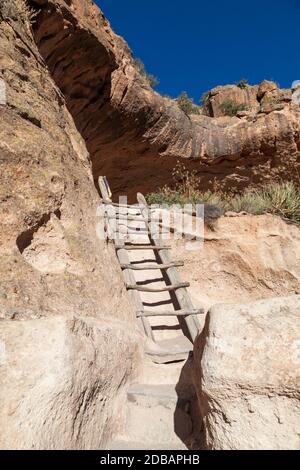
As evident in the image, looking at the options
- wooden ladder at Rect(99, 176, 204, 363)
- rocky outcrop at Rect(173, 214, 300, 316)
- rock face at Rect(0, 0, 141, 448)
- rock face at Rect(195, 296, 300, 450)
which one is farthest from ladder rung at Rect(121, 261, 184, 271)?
rock face at Rect(195, 296, 300, 450)

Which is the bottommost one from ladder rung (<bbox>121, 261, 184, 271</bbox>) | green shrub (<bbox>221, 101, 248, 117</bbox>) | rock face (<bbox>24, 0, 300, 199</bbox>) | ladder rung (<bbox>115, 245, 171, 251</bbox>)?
ladder rung (<bbox>121, 261, 184, 271</bbox>)

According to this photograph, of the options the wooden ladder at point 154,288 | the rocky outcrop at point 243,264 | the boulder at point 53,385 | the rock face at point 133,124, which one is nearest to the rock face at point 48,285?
the boulder at point 53,385

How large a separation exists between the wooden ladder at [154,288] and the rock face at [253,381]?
4.10 ft

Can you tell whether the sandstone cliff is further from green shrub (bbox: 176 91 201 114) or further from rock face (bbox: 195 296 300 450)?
green shrub (bbox: 176 91 201 114)

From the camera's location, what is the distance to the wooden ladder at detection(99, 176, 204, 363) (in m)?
2.82

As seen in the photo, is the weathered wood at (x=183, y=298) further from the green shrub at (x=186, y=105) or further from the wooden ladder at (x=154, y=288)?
the green shrub at (x=186, y=105)

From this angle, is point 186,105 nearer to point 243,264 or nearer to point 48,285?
point 243,264

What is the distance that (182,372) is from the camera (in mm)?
2184

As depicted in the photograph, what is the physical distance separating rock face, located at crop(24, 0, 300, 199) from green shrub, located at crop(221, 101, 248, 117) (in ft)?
13.0

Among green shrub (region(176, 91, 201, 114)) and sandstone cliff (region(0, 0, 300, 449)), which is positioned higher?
green shrub (region(176, 91, 201, 114))

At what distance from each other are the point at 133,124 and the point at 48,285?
4457mm

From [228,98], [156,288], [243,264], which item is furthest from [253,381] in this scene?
[228,98]

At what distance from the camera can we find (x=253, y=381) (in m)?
1.25
